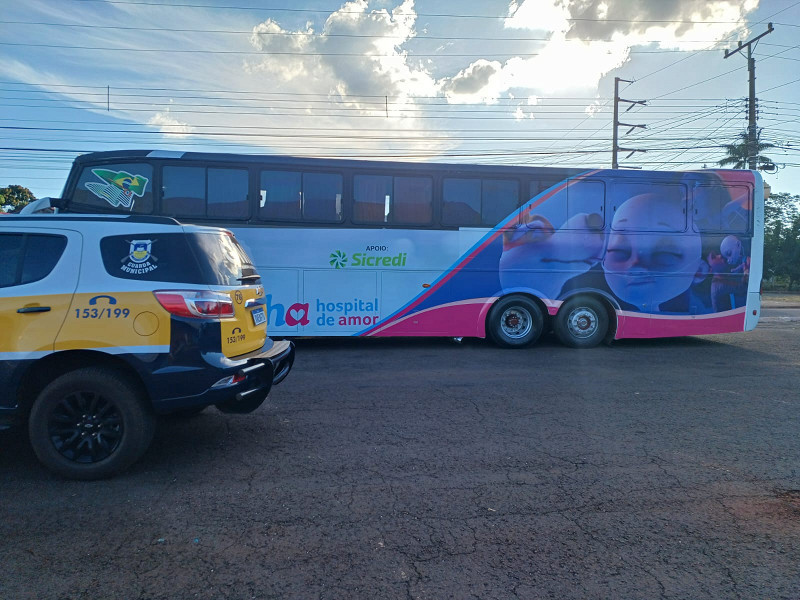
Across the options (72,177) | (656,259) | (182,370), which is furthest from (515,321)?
(72,177)

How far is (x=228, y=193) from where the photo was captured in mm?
10141

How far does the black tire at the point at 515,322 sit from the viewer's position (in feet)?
35.4

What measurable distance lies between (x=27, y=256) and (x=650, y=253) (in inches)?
405

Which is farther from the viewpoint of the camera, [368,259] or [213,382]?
[368,259]

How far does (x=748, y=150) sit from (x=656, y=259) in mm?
20733

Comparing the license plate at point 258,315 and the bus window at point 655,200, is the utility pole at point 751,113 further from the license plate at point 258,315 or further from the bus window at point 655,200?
the license plate at point 258,315

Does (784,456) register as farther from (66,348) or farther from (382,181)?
(382,181)

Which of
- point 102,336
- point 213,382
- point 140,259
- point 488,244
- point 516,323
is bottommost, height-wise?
point 516,323

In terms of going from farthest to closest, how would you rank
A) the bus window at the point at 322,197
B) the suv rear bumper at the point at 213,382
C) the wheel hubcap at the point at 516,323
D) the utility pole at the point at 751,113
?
the utility pole at the point at 751,113 → the wheel hubcap at the point at 516,323 → the bus window at the point at 322,197 → the suv rear bumper at the point at 213,382

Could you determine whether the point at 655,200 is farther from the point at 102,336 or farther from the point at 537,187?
the point at 102,336

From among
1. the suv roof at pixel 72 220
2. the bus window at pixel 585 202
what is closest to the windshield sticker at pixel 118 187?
the suv roof at pixel 72 220

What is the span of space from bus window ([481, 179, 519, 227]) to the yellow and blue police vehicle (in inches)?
284

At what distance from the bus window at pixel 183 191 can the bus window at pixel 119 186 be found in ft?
0.86

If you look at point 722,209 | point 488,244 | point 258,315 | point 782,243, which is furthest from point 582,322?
point 782,243
